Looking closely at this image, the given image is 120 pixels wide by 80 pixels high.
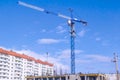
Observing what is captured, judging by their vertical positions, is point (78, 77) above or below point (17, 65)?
below

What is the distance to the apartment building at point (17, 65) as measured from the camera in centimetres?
13775

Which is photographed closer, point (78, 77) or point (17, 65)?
point (78, 77)

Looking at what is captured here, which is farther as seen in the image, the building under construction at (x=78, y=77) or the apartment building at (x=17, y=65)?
the apartment building at (x=17, y=65)

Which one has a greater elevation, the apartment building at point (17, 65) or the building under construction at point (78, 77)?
the apartment building at point (17, 65)

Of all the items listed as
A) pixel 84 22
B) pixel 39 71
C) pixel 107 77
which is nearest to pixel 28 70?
pixel 39 71

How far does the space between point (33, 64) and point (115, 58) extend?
104m

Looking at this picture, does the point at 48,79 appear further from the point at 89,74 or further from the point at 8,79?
the point at 8,79

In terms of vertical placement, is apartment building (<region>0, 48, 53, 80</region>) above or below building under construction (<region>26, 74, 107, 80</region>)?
above

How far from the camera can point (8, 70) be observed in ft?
469

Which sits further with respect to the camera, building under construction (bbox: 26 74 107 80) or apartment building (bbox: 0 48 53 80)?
apartment building (bbox: 0 48 53 80)

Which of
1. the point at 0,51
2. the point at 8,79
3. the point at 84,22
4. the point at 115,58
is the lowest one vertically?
the point at 8,79

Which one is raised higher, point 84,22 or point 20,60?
point 84,22

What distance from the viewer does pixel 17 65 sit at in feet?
503

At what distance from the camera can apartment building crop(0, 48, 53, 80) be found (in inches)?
5423
